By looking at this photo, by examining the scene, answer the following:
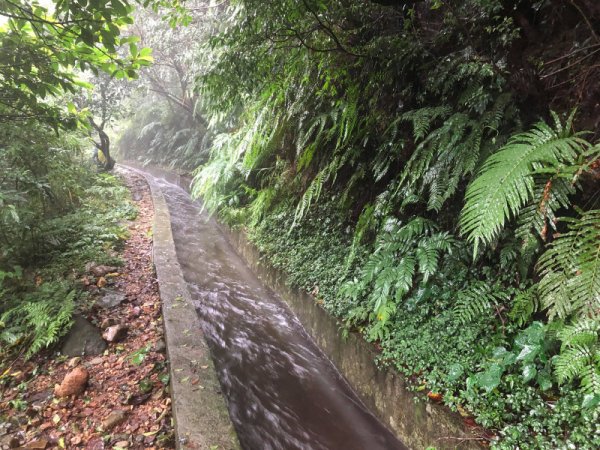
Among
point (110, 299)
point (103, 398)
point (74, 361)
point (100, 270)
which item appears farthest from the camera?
point (100, 270)

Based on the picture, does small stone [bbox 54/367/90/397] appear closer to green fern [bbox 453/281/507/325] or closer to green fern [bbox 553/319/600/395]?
green fern [bbox 453/281/507/325]

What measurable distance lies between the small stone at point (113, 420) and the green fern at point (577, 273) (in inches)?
110

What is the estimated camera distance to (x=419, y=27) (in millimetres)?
3107

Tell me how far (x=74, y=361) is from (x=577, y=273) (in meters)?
3.69

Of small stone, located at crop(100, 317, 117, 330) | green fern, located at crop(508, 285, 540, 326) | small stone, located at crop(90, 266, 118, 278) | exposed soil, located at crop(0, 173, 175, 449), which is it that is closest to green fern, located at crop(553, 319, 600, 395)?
green fern, located at crop(508, 285, 540, 326)

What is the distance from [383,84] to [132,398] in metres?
3.50

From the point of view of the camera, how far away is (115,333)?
121 inches

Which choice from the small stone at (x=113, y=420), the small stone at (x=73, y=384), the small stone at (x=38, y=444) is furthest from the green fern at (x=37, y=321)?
the small stone at (x=113, y=420)

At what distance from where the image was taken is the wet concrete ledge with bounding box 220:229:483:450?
6.92ft

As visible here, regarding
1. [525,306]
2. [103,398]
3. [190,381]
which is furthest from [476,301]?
[103,398]

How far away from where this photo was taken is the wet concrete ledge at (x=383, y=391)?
2.11 meters

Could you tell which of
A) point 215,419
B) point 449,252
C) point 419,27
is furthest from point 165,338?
point 419,27

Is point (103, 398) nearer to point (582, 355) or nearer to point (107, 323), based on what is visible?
point (107, 323)

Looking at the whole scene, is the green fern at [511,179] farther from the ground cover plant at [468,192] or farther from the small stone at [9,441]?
the small stone at [9,441]
